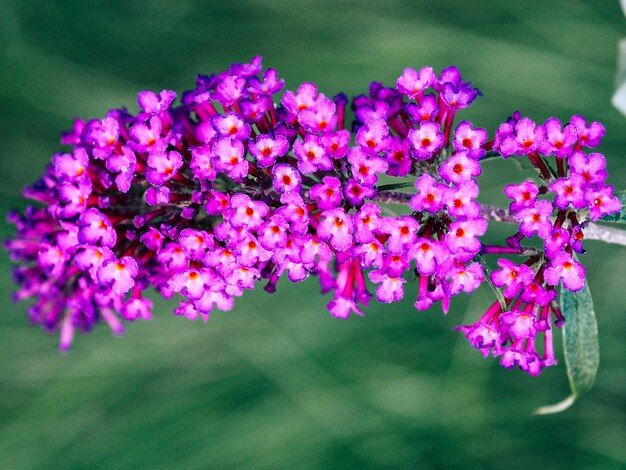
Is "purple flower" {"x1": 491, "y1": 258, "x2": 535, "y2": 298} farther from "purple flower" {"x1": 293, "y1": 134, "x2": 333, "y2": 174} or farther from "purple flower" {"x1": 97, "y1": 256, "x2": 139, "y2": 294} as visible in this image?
"purple flower" {"x1": 97, "y1": 256, "x2": 139, "y2": 294}

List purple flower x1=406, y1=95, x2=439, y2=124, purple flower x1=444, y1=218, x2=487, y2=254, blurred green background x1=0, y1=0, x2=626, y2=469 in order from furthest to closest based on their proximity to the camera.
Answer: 1. blurred green background x1=0, y1=0, x2=626, y2=469
2. purple flower x1=406, y1=95, x2=439, y2=124
3. purple flower x1=444, y1=218, x2=487, y2=254

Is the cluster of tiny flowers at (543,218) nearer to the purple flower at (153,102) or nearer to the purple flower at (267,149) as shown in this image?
the purple flower at (267,149)

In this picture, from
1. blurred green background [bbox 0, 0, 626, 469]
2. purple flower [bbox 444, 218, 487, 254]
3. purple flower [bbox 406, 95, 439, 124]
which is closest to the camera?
purple flower [bbox 444, 218, 487, 254]

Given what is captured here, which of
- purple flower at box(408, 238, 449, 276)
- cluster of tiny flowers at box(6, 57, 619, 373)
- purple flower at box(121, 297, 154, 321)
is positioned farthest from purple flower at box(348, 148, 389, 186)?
purple flower at box(121, 297, 154, 321)

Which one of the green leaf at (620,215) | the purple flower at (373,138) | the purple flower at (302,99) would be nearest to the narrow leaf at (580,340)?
the green leaf at (620,215)

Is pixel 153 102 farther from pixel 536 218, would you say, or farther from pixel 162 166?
pixel 536 218

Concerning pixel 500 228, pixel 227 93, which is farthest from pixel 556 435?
pixel 227 93

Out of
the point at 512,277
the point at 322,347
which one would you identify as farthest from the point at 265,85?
the point at 322,347
